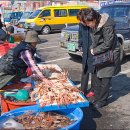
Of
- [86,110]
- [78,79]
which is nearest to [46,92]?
[86,110]

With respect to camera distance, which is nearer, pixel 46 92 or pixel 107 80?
pixel 46 92

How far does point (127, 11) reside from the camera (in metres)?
9.84

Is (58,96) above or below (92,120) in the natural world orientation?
above

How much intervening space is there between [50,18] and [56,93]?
1723 centimetres

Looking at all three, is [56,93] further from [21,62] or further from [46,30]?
[46,30]

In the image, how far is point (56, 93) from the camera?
4516 mm

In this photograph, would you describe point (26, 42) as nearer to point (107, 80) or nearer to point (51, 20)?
point (107, 80)

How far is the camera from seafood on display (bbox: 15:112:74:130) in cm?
403

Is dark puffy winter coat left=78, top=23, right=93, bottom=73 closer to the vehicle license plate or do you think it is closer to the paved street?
the paved street

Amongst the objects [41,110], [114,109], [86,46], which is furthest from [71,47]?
[41,110]

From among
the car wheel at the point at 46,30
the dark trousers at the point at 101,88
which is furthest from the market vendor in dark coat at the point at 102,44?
the car wheel at the point at 46,30

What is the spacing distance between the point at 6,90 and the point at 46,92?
0.95m

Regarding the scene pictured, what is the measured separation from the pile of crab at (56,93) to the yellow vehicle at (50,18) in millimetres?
15354

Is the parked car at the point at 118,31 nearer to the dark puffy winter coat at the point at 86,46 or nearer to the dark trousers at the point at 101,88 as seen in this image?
the dark puffy winter coat at the point at 86,46
